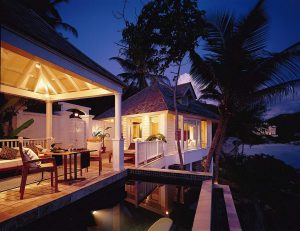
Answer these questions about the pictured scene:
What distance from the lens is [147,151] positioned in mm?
9477

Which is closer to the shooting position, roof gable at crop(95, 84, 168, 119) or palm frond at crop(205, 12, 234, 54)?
palm frond at crop(205, 12, 234, 54)

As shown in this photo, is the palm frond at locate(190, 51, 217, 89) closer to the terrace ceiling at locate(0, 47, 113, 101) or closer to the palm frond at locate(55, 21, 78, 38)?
the terrace ceiling at locate(0, 47, 113, 101)

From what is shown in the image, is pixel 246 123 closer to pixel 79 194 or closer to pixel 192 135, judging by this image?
pixel 192 135

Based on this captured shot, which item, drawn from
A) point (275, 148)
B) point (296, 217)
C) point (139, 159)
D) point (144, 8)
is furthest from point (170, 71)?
point (275, 148)

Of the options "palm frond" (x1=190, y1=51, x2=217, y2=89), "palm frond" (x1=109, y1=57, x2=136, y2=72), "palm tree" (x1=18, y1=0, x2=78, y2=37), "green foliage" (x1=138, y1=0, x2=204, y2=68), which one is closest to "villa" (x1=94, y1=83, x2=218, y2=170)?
"palm frond" (x1=190, y1=51, x2=217, y2=89)

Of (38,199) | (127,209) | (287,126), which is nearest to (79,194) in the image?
(38,199)

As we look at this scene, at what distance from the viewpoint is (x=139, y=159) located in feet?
28.2

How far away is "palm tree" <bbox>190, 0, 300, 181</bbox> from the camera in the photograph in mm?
7285

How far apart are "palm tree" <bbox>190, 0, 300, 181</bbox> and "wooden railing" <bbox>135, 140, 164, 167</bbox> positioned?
3.17 metres

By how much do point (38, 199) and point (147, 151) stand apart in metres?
5.59

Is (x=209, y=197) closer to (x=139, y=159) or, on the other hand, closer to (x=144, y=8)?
(x=139, y=159)

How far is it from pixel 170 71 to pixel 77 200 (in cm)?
685

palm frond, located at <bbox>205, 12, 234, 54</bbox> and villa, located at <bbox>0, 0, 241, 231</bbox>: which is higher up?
palm frond, located at <bbox>205, 12, 234, 54</bbox>

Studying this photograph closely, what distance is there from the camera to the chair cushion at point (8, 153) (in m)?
6.62
